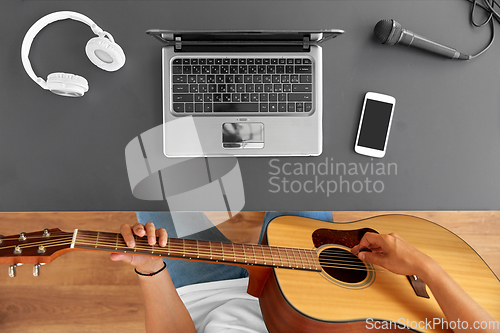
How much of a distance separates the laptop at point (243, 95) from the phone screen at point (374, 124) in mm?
136

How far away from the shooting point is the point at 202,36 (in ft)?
2.55

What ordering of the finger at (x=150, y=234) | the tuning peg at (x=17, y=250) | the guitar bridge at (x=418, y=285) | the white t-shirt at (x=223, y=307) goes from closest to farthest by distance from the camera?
the tuning peg at (x=17, y=250)
the finger at (x=150, y=234)
the guitar bridge at (x=418, y=285)
the white t-shirt at (x=223, y=307)

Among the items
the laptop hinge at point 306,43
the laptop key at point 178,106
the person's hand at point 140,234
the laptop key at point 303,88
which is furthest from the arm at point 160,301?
the laptop hinge at point 306,43

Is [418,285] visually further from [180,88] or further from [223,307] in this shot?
[180,88]

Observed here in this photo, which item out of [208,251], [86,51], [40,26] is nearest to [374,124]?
[208,251]

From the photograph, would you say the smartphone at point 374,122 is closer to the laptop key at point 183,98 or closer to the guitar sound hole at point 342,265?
the guitar sound hole at point 342,265

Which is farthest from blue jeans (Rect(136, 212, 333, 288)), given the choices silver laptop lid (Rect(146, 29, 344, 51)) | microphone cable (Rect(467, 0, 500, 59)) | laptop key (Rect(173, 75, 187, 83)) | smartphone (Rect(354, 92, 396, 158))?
microphone cable (Rect(467, 0, 500, 59))

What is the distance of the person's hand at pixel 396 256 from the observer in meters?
0.75

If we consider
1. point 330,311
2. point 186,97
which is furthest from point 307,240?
point 186,97

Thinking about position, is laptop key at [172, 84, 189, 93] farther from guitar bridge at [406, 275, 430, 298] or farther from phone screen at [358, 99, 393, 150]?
guitar bridge at [406, 275, 430, 298]

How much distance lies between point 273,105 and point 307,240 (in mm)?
408

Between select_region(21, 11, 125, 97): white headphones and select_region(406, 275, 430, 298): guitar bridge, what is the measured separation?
3.34 feet

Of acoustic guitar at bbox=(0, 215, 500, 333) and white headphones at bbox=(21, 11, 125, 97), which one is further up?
white headphones at bbox=(21, 11, 125, 97)

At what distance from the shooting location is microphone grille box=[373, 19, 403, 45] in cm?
80
